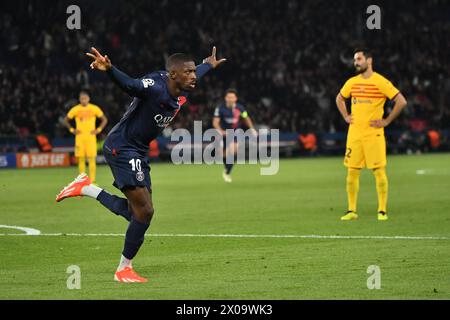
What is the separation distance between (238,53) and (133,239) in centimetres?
3397

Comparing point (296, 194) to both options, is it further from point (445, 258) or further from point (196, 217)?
point (445, 258)

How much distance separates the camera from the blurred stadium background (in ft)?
124

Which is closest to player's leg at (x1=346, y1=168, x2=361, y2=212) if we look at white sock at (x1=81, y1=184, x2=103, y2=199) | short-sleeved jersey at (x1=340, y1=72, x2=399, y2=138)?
short-sleeved jersey at (x1=340, y1=72, x2=399, y2=138)

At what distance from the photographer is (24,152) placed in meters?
36.3

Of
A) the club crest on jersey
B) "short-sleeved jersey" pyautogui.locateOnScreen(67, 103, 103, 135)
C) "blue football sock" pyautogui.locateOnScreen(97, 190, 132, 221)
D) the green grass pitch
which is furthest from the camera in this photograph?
"short-sleeved jersey" pyautogui.locateOnScreen(67, 103, 103, 135)

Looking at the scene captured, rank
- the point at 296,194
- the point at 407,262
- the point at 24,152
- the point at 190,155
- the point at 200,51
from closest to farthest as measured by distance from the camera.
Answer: the point at 407,262 < the point at 296,194 < the point at 24,152 < the point at 190,155 < the point at 200,51

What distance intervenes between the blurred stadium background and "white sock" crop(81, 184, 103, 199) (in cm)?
2480

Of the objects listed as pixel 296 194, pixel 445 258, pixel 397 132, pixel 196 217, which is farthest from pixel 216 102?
pixel 445 258

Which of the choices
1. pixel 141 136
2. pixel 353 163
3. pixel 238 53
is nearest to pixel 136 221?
pixel 141 136

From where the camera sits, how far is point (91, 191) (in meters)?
11.7

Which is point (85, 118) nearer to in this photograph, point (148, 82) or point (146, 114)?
point (146, 114)

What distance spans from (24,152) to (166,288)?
1100 inches

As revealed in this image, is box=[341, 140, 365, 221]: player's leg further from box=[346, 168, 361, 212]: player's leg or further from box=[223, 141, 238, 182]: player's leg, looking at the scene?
box=[223, 141, 238, 182]: player's leg

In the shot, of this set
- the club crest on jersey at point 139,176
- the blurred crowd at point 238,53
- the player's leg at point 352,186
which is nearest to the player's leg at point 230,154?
the player's leg at point 352,186
